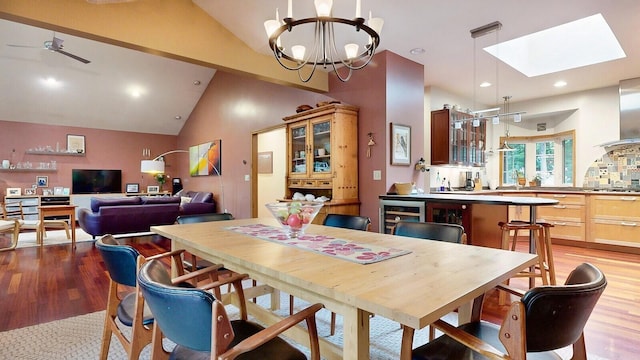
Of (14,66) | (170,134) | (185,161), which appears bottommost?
(185,161)

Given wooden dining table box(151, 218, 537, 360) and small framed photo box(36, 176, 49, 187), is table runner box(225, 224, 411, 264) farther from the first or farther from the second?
small framed photo box(36, 176, 49, 187)

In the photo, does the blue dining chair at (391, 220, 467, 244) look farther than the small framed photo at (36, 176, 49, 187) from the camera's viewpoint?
No

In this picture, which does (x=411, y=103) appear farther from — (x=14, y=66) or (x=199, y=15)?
(x=14, y=66)

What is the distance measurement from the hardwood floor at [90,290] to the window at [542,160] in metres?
1.81

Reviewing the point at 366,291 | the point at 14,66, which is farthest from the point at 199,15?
the point at 14,66

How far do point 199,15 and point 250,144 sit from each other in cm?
303

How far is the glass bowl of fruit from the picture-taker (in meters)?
1.94

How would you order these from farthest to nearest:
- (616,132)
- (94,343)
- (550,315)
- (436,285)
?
(616,132), (94,343), (436,285), (550,315)

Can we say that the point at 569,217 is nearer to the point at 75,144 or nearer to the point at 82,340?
the point at 82,340

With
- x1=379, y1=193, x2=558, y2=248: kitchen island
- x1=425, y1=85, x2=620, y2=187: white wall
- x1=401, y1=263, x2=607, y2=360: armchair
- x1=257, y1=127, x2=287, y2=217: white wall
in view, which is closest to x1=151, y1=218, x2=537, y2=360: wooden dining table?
x1=401, y1=263, x2=607, y2=360: armchair

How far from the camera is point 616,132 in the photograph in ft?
16.7

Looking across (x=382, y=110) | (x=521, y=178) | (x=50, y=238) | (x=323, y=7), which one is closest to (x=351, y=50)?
(x=323, y=7)

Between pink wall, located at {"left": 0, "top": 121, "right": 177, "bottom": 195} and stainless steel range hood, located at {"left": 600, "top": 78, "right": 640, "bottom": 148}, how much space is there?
10.6m

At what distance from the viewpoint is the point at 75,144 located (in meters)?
8.54
